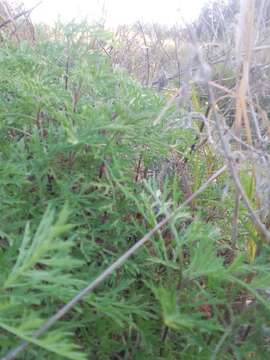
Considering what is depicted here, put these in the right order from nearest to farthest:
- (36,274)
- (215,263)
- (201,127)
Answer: (36,274) < (215,263) < (201,127)

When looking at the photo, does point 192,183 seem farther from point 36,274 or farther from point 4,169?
point 36,274

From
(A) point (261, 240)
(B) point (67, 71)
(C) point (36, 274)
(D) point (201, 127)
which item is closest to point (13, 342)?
(C) point (36, 274)

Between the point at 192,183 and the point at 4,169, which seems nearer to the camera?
the point at 4,169

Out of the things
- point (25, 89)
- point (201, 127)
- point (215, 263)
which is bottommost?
point (215, 263)

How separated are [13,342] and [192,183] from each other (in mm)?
556

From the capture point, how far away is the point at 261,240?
736mm

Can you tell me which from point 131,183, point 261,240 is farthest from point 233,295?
point 131,183

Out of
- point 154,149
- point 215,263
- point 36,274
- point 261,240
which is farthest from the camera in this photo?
point 154,149

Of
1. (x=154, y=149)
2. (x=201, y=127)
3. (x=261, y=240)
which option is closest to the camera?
(x=261, y=240)

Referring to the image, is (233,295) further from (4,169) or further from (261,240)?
(4,169)

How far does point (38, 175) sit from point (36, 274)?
295 mm

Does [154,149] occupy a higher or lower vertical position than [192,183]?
higher

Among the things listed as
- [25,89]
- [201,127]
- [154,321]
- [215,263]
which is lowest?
[154,321]

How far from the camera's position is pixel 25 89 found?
2.57ft
